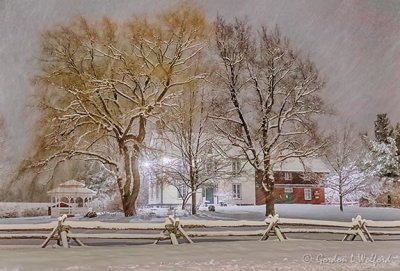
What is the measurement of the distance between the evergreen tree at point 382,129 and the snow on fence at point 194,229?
2.96 ft

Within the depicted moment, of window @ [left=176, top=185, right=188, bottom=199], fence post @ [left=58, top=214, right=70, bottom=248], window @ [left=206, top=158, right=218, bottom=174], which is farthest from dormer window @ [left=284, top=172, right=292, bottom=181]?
fence post @ [left=58, top=214, right=70, bottom=248]

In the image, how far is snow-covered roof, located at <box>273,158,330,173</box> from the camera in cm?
534

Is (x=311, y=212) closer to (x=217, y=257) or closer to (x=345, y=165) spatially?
(x=345, y=165)

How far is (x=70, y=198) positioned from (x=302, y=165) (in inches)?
90.4

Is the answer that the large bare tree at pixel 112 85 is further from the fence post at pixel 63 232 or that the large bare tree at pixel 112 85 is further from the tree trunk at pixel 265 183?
the tree trunk at pixel 265 183

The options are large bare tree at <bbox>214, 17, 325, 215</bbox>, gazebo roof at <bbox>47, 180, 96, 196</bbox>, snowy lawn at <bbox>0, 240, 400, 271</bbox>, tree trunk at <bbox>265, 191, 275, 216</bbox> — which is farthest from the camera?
large bare tree at <bbox>214, 17, 325, 215</bbox>

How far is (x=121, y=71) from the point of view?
536 centimetres

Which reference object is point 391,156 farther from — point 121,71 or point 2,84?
point 2,84

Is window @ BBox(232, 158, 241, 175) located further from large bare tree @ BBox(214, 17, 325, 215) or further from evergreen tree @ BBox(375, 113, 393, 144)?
evergreen tree @ BBox(375, 113, 393, 144)

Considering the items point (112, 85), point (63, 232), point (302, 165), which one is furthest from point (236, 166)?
point (63, 232)

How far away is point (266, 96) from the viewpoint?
5.70m

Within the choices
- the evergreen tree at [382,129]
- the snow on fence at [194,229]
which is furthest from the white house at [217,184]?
the evergreen tree at [382,129]

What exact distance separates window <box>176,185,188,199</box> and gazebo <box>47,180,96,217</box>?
0.79 meters

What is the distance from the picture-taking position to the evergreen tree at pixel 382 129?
5.79 metres
